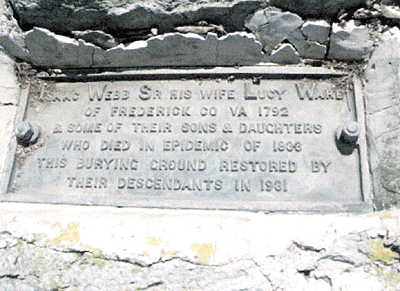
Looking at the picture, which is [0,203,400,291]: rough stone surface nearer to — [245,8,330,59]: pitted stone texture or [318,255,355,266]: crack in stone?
[318,255,355,266]: crack in stone

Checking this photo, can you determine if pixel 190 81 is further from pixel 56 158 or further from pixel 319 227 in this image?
pixel 319 227

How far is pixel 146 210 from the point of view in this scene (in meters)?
2.31

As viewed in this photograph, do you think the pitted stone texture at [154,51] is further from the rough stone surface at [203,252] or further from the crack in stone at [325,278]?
the crack in stone at [325,278]

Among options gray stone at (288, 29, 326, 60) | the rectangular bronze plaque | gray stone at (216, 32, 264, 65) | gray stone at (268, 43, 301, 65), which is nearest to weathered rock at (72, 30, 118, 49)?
the rectangular bronze plaque

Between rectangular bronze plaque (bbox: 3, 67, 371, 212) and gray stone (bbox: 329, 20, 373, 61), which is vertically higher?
gray stone (bbox: 329, 20, 373, 61)

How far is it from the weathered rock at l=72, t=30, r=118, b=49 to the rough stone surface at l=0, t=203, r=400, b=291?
1.20 m

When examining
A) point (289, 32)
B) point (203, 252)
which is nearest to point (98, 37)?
point (289, 32)

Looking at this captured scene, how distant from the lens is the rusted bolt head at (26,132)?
258 centimetres

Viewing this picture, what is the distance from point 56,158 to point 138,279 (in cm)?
106

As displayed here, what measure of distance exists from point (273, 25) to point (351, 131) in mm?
842

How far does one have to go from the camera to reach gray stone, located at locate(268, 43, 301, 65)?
8.30 feet

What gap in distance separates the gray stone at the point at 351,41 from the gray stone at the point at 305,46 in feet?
0.22

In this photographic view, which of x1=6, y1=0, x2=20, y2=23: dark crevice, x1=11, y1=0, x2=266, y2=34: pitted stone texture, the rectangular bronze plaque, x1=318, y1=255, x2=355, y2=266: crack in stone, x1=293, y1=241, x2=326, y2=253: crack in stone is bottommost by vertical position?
x1=318, y1=255, x2=355, y2=266: crack in stone

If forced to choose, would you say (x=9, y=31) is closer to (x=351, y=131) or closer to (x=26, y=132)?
(x=26, y=132)
